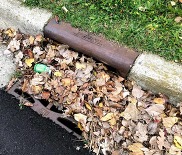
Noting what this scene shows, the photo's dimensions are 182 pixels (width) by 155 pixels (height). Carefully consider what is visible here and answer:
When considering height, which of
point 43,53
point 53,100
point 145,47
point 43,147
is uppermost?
point 145,47

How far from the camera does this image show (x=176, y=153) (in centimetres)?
299

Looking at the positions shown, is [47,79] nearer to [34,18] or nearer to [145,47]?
[34,18]

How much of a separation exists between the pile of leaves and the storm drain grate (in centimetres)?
5

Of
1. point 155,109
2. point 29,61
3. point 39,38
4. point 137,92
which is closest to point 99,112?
point 137,92

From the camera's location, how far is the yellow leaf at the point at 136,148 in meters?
3.04

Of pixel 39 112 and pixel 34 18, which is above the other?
pixel 34 18

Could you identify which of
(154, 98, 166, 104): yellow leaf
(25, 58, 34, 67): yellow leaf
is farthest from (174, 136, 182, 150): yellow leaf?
(25, 58, 34, 67): yellow leaf

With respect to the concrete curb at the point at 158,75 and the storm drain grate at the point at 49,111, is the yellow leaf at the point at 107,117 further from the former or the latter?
the concrete curb at the point at 158,75

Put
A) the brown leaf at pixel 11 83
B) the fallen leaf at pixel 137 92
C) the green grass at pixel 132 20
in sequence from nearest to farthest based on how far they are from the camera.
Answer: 1. the fallen leaf at pixel 137 92
2. the green grass at pixel 132 20
3. the brown leaf at pixel 11 83

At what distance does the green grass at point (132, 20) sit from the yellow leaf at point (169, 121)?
598 millimetres

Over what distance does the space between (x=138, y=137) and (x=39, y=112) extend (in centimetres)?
102

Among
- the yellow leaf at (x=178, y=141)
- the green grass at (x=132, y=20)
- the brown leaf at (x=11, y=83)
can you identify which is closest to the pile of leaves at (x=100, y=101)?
the yellow leaf at (x=178, y=141)

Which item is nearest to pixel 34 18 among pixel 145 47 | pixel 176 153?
pixel 145 47

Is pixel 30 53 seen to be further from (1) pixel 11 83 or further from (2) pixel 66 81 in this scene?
(2) pixel 66 81
